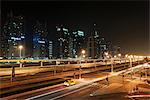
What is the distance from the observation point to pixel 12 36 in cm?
19988

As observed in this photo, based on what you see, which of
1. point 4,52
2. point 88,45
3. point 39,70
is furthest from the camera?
point 88,45

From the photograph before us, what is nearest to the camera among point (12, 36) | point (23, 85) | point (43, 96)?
point (43, 96)

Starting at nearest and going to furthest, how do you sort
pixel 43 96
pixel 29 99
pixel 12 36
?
pixel 29 99 < pixel 43 96 < pixel 12 36

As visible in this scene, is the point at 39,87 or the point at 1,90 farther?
the point at 39,87

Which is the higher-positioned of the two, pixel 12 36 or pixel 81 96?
pixel 12 36

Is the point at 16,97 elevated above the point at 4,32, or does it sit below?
below

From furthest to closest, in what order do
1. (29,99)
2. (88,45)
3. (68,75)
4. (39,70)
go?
(88,45) → (39,70) → (68,75) → (29,99)

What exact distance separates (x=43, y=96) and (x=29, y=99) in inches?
45.7

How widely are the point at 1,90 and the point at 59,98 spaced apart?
113 inches

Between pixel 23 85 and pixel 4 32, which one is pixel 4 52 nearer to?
pixel 4 32

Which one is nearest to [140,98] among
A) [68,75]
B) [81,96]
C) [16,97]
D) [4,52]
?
[81,96]

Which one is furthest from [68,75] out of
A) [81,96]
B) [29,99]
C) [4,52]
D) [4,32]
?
[4,32]

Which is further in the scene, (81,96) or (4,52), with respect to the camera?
(4,52)

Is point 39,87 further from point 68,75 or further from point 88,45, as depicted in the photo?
point 88,45
